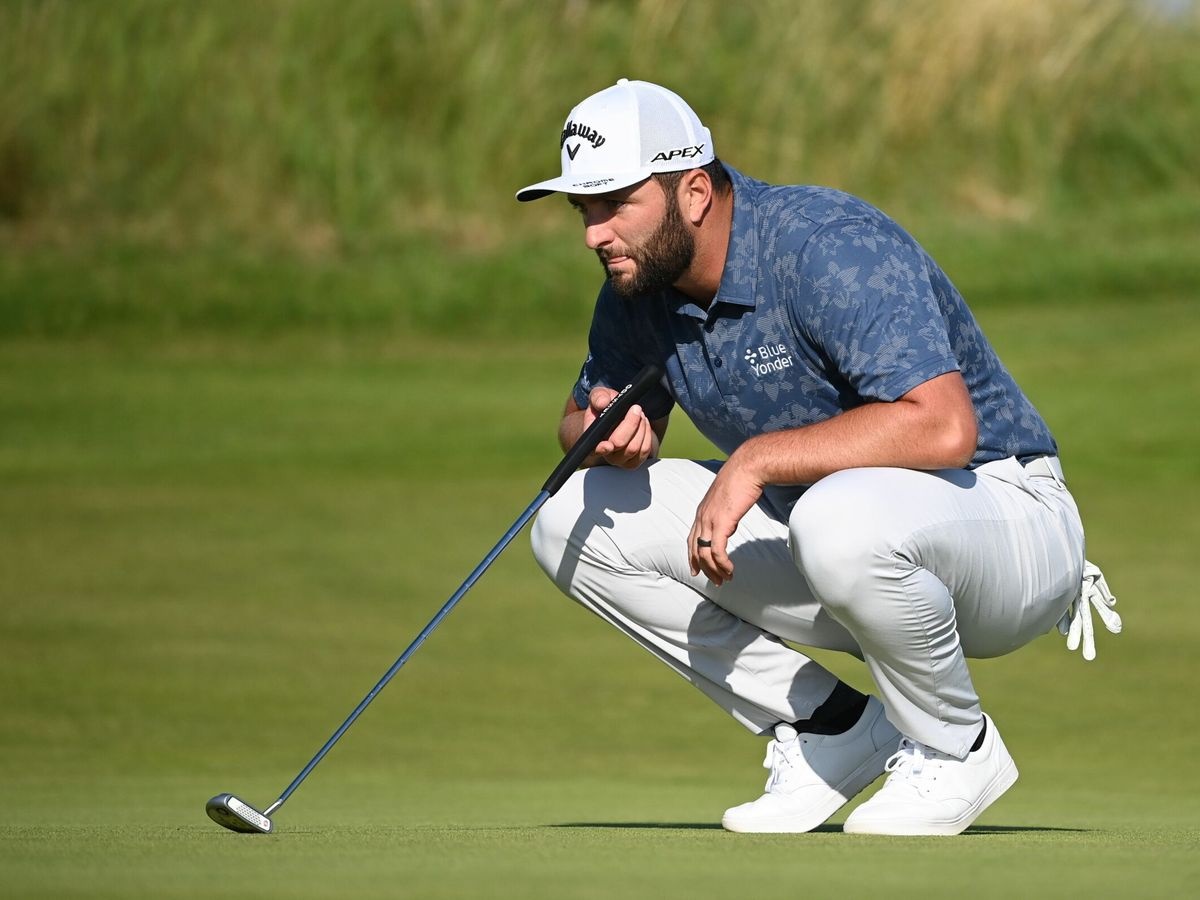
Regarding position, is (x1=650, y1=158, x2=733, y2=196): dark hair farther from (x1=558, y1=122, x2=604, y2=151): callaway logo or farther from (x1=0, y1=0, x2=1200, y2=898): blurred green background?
(x1=0, y1=0, x2=1200, y2=898): blurred green background

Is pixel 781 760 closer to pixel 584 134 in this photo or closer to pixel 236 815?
pixel 236 815

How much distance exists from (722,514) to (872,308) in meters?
0.34

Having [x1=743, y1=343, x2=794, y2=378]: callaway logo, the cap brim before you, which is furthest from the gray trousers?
the cap brim

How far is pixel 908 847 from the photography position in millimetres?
2480

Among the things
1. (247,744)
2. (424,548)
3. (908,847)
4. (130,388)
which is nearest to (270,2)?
(130,388)

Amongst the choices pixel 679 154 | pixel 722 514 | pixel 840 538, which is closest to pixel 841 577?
pixel 840 538

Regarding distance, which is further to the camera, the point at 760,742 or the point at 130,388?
the point at 130,388

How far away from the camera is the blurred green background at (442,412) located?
9.79ft

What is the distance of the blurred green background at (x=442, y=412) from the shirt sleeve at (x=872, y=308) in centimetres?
61

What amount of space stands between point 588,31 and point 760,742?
8.10 metres

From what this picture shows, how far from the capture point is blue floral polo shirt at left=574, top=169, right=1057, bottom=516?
8.96 feet

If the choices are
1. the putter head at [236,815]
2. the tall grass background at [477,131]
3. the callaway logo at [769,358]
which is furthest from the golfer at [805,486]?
the tall grass background at [477,131]

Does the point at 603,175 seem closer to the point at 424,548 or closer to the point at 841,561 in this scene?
the point at 841,561

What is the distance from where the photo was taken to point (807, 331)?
9.32ft
